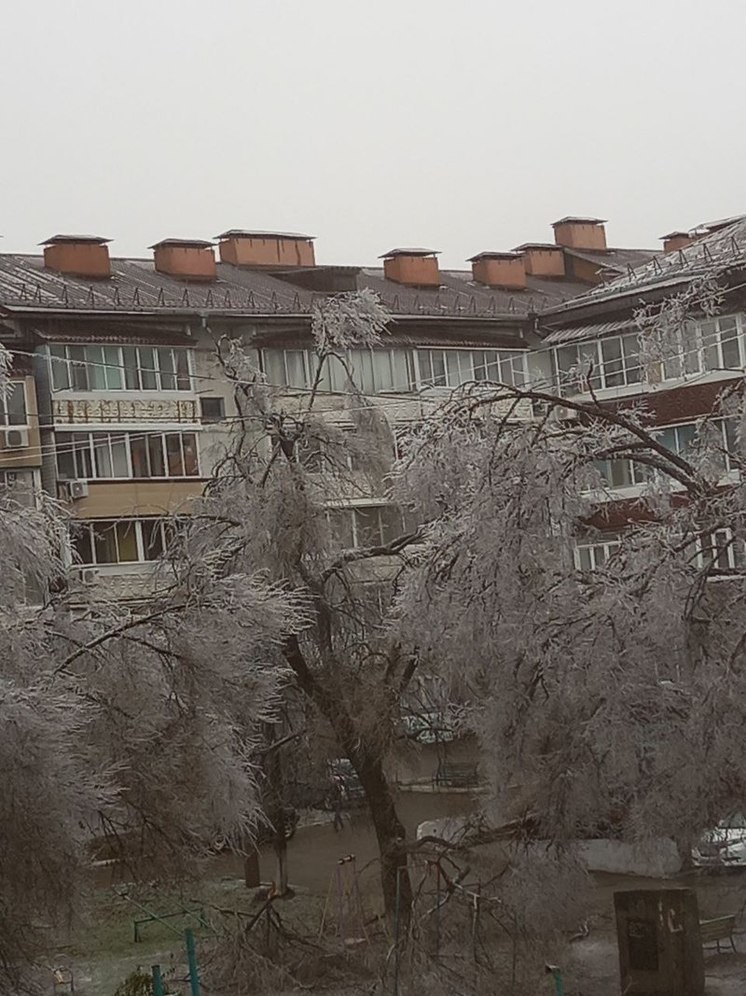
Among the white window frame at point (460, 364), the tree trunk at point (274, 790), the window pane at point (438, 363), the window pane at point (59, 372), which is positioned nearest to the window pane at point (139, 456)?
the window pane at point (59, 372)

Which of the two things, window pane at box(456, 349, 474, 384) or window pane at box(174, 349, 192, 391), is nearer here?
window pane at box(174, 349, 192, 391)

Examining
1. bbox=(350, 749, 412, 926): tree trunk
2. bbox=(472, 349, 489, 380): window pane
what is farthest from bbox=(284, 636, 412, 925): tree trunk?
bbox=(472, 349, 489, 380): window pane

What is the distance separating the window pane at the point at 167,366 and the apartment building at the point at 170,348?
4 centimetres

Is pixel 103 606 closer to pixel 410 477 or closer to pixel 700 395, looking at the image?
pixel 410 477

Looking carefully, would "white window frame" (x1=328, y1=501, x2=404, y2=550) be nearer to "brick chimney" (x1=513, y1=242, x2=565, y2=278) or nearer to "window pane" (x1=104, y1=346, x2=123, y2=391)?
"window pane" (x1=104, y1=346, x2=123, y2=391)

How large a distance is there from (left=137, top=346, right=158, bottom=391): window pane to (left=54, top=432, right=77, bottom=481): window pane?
2746 millimetres

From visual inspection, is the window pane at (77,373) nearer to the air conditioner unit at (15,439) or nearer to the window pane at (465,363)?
the air conditioner unit at (15,439)

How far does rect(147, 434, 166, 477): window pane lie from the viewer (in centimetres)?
4425

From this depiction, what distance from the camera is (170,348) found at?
149 feet

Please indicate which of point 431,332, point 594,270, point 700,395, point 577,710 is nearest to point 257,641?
point 577,710

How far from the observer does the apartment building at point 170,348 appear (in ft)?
140

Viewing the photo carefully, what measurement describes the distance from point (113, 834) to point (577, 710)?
5.20 meters

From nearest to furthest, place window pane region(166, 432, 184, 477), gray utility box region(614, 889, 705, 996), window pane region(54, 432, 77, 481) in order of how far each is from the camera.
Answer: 1. gray utility box region(614, 889, 705, 996)
2. window pane region(54, 432, 77, 481)
3. window pane region(166, 432, 184, 477)

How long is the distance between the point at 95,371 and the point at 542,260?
20.9m
